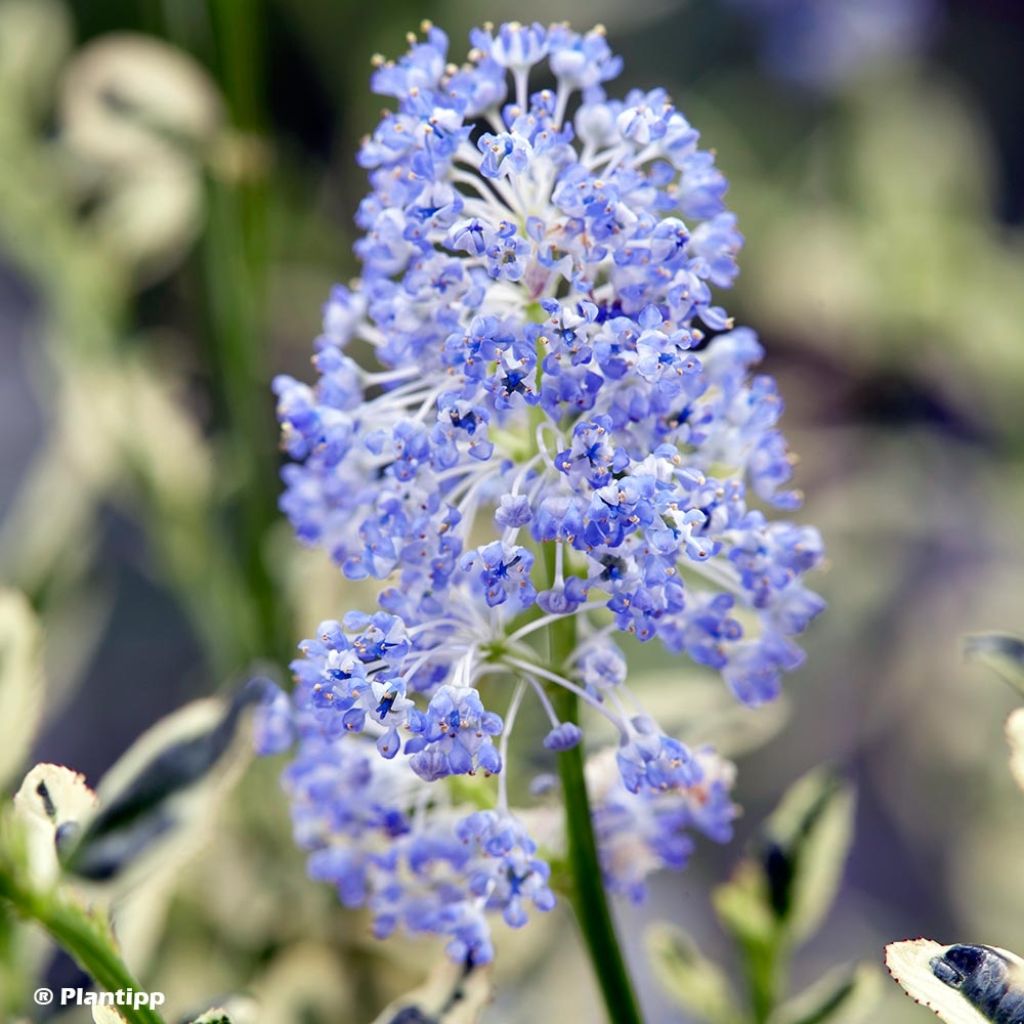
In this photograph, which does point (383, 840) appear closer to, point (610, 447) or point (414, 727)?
point (414, 727)

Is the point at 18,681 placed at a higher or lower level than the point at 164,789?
higher

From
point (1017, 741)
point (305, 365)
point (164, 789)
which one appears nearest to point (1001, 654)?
point (1017, 741)

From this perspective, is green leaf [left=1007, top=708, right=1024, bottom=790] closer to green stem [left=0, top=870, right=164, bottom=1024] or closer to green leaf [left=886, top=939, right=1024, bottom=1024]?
green leaf [left=886, top=939, right=1024, bottom=1024]

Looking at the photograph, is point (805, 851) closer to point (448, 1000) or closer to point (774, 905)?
point (774, 905)

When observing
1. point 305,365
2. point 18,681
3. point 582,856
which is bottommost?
point 582,856

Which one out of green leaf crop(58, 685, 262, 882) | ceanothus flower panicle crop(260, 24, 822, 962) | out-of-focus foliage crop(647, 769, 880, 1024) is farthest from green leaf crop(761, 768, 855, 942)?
green leaf crop(58, 685, 262, 882)

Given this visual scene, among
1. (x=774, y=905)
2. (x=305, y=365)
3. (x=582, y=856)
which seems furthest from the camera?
(x=305, y=365)
